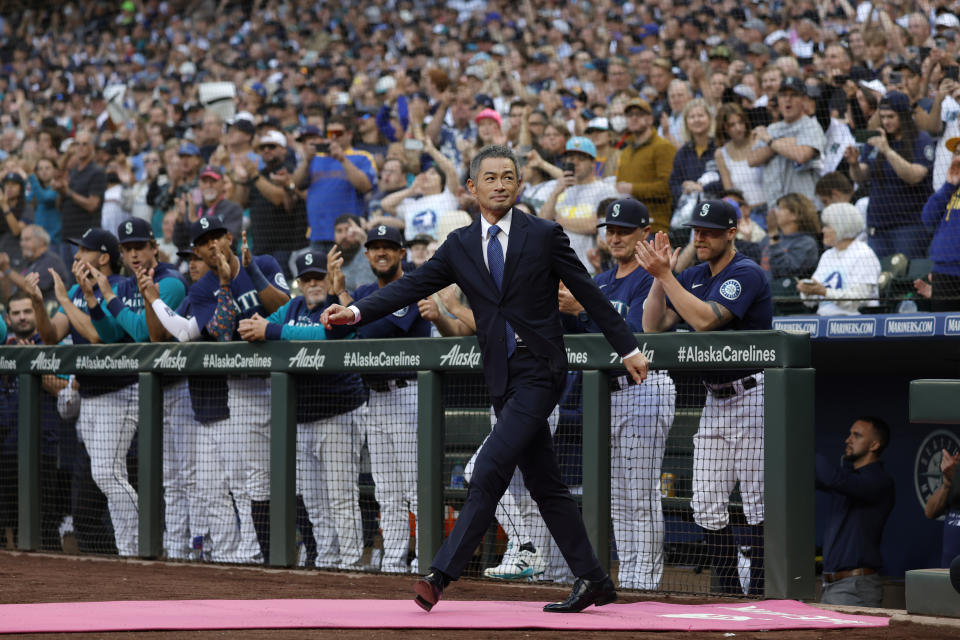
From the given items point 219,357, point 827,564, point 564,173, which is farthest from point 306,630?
point 564,173

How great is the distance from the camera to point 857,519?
7703 millimetres

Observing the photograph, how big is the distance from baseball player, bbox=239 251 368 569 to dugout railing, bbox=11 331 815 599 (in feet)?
0.49

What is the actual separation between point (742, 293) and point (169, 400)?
4017mm

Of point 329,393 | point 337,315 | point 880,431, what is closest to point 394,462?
point 329,393

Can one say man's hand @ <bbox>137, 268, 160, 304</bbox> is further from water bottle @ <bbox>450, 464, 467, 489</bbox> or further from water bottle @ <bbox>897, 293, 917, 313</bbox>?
water bottle @ <bbox>897, 293, 917, 313</bbox>

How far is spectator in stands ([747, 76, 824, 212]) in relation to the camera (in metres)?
10.0

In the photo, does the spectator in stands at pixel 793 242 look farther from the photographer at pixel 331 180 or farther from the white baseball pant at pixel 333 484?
the photographer at pixel 331 180

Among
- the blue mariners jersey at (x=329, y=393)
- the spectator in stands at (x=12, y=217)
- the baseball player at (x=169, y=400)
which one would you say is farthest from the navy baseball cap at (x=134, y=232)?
the spectator in stands at (x=12, y=217)

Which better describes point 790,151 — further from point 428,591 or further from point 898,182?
point 428,591

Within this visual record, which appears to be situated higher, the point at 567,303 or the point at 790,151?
the point at 790,151

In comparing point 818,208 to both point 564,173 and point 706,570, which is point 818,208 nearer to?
point 564,173

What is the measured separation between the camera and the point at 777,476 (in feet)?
19.3

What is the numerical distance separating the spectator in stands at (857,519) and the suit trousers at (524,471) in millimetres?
2666

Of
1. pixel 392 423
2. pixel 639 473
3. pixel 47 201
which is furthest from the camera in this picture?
pixel 47 201
